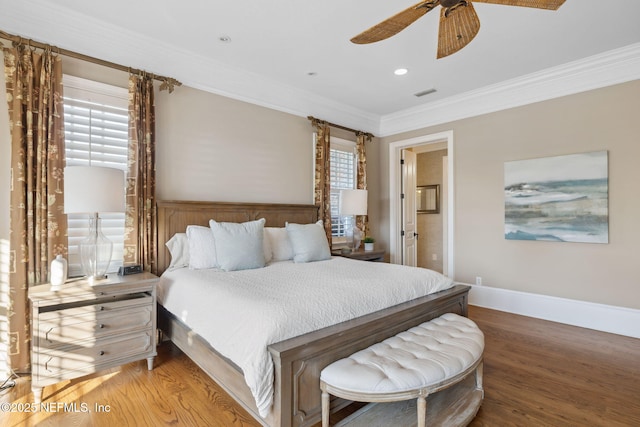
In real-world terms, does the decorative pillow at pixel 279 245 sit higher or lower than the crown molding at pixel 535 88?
lower

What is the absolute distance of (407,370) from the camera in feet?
5.66

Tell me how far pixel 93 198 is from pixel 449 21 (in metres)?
2.79

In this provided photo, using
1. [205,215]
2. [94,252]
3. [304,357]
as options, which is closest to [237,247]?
[205,215]

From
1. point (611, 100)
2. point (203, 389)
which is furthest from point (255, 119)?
point (611, 100)

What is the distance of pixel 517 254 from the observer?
4129 mm

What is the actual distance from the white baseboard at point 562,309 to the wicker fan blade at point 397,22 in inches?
141

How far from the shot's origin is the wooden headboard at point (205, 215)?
10.4ft

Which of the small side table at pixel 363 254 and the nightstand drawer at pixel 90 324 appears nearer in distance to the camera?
the nightstand drawer at pixel 90 324

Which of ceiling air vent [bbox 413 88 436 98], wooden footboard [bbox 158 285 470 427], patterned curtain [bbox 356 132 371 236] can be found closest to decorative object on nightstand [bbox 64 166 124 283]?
wooden footboard [bbox 158 285 470 427]

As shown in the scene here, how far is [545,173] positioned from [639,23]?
158 centimetres

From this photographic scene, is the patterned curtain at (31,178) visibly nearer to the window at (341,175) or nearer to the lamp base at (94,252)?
the lamp base at (94,252)

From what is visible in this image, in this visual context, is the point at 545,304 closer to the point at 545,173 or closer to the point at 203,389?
the point at 545,173

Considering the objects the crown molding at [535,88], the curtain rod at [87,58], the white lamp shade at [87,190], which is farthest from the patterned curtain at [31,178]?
the crown molding at [535,88]

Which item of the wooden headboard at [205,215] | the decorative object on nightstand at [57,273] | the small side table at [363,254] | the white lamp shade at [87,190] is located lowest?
the small side table at [363,254]
